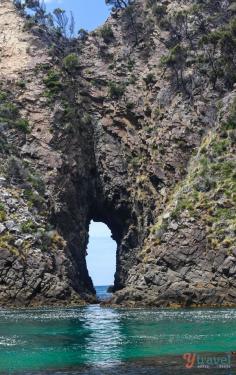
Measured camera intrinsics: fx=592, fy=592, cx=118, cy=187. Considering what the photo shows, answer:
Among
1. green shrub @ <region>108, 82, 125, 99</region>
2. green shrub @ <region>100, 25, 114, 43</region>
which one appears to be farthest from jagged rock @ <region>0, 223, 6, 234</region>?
green shrub @ <region>100, 25, 114, 43</region>

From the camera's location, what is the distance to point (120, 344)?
38469mm

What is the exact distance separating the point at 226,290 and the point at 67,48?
3103 inches

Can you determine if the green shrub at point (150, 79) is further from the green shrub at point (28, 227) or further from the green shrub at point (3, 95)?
the green shrub at point (28, 227)

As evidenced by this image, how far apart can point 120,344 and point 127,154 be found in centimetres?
7914

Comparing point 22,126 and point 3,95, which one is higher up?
point 3,95

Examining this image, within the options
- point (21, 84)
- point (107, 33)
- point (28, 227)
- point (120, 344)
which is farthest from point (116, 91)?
point (120, 344)

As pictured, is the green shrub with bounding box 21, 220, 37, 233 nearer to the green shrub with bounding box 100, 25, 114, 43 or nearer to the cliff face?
the cliff face

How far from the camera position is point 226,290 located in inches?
2758

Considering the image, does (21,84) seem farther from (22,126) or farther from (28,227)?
(28,227)

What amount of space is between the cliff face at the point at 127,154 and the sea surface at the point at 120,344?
19195 mm

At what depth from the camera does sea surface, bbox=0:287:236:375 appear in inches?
1142

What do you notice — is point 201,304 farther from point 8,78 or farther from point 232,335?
point 8,78

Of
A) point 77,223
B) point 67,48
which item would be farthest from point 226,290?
point 67,48

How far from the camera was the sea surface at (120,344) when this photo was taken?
2900 centimetres
